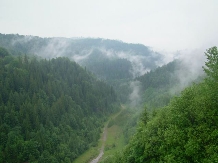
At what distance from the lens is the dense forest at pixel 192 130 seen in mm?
30867

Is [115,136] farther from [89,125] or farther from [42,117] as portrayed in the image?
[42,117]

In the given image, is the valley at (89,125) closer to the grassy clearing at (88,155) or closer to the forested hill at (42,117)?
the forested hill at (42,117)

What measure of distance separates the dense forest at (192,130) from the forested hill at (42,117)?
266ft

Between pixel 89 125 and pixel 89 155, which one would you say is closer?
pixel 89 155

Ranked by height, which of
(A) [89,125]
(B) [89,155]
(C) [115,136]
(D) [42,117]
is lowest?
(B) [89,155]

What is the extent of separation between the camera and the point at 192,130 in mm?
33656

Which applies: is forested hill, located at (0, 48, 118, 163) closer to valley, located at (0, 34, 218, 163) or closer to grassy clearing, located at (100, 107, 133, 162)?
valley, located at (0, 34, 218, 163)

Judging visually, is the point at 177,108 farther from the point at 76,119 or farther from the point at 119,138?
the point at 76,119

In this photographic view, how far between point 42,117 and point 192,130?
115971 mm

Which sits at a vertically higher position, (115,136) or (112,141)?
(115,136)

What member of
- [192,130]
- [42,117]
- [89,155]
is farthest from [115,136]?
[192,130]

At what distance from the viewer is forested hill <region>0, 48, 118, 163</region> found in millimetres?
107125

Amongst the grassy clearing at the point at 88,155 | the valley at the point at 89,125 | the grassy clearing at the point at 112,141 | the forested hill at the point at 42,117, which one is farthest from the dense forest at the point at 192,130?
the grassy clearing at the point at 88,155

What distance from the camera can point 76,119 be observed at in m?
157
